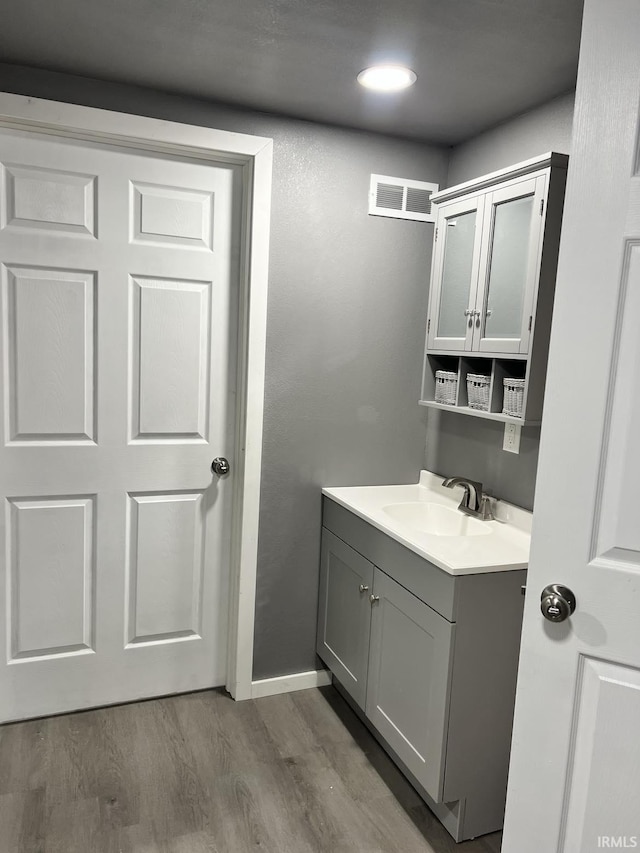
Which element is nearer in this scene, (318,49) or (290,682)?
(318,49)

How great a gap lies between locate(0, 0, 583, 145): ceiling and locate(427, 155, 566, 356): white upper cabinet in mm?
294

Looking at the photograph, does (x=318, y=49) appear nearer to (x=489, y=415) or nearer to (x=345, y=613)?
(x=489, y=415)

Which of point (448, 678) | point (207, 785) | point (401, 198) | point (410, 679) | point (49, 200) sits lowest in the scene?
point (207, 785)

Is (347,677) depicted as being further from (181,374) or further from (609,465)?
(609,465)

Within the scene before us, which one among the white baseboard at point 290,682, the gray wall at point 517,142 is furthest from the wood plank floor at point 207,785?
the gray wall at point 517,142

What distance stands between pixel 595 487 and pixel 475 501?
3.78ft

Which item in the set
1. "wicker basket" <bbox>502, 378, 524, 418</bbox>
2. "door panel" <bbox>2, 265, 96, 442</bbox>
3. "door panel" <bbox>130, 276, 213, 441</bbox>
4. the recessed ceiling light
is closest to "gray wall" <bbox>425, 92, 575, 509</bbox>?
"wicker basket" <bbox>502, 378, 524, 418</bbox>

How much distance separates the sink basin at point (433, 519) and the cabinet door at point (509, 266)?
659 mm

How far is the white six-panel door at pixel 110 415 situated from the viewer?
231 cm

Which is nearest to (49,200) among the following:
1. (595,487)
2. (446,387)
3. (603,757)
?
(446,387)

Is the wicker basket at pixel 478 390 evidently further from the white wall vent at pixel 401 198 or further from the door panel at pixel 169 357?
the door panel at pixel 169 357

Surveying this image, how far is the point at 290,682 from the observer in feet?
9.11

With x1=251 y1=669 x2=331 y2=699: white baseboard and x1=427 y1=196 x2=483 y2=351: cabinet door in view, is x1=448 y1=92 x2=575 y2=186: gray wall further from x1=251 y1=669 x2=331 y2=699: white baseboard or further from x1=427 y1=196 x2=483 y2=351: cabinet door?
x1=251 y1=669 x2=331 y2=699: white baseboard

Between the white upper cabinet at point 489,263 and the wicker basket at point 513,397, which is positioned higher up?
the white upper cabinet at point 489,263
